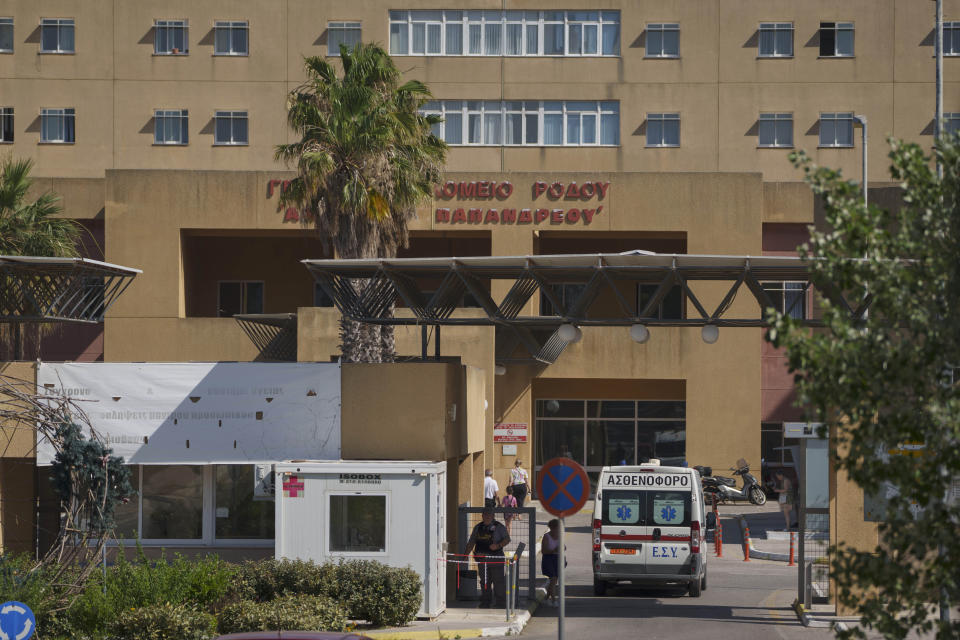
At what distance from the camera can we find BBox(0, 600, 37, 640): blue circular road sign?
35.5ft

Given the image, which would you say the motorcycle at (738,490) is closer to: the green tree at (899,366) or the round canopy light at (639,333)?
the round canopy light at (639,333)

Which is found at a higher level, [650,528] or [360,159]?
[360,159]

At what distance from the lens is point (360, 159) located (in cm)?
2947

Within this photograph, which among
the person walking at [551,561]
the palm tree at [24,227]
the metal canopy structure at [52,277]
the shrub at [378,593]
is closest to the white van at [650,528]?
the person walking at [551,561]

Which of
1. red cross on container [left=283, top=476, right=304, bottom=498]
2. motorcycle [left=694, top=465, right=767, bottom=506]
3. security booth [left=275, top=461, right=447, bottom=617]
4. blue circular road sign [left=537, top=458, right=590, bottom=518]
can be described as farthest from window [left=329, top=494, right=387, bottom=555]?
motorcycle [left=694, top=465, right=767, bottom=506]

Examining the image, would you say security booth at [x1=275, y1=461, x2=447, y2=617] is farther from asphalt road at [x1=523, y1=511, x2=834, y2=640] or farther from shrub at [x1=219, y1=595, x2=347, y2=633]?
asphalt road at [x1=523, y1=511, x2=834, y2=640]

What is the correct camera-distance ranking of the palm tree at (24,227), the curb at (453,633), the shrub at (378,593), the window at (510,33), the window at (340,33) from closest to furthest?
the curb at (453,633), the shrub at (378,593), the palm tree at (24,227), the window at (510,33), the window at (340,33)

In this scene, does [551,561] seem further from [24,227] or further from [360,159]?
[24,227]

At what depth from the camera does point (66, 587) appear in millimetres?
16594

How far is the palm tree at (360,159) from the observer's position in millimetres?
29219

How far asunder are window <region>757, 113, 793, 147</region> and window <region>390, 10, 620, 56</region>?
20.2 feet

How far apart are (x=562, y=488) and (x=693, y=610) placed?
28.7ft

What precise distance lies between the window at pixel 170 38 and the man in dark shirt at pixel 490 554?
32.7 meters

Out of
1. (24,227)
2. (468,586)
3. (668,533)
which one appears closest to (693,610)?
(668,533)
